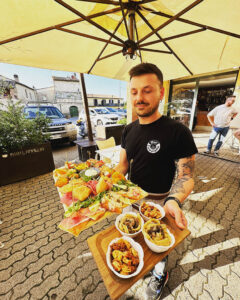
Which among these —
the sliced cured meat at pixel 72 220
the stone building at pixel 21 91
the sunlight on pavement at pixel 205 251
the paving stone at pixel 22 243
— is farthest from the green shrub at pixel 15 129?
the stone building at pixel 21 91

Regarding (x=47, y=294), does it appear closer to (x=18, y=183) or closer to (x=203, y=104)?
(x=18, y=183)

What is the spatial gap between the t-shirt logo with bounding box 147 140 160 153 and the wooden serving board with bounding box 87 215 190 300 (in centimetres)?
65

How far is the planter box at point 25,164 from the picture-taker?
346 cm

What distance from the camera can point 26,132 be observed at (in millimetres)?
3570

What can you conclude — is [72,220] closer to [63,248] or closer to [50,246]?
[63,248]

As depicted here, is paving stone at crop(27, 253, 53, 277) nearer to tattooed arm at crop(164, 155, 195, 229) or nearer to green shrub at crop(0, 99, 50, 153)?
tattooed arm at crop(164, 155, 195, 229)

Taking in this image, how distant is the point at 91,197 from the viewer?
1301mm

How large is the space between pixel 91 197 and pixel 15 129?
347cm

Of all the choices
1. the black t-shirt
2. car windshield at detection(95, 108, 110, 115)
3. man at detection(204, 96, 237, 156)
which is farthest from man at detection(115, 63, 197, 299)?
car windshield at detection(95, 108, 110, 115)

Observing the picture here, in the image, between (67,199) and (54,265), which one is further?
(54,265)

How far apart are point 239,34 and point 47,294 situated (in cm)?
440

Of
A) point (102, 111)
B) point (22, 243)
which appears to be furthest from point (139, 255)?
point (102, 111)

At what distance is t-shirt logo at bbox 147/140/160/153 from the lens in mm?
1361

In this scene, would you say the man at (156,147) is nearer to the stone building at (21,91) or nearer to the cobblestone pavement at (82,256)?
the cobblestone pavement at (82,256)
